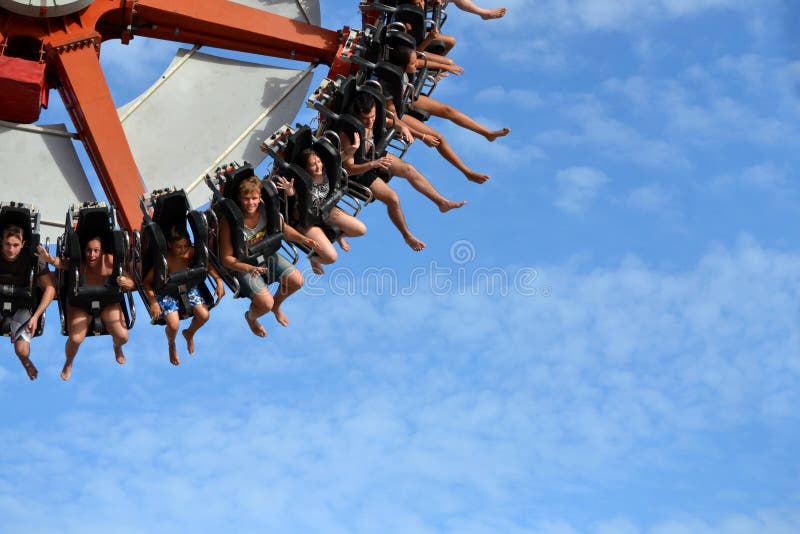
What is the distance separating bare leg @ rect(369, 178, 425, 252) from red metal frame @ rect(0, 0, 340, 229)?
3.39 meters

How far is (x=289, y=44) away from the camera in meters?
23.0

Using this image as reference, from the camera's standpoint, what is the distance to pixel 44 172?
848 inches

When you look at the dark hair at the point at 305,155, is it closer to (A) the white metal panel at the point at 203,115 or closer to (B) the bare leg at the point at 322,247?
(B) the bare leg at the point at 322,247

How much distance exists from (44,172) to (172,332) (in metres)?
4.43

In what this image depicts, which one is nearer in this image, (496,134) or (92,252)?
(92,252)

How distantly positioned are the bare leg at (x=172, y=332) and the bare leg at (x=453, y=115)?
195 inches

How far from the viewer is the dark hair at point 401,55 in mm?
20281

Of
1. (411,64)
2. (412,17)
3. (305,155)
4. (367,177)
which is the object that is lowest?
(305,155)

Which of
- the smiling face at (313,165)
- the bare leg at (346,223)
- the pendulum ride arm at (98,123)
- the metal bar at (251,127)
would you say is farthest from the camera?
the metal bar at (251,127)

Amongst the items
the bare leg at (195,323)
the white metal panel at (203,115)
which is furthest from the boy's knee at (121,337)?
the white metal panel at (203,115)

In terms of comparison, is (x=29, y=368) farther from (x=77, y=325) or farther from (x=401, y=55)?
(x=401, y=55)

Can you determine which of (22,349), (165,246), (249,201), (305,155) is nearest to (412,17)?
(305,155)

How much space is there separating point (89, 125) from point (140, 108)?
1.14 m

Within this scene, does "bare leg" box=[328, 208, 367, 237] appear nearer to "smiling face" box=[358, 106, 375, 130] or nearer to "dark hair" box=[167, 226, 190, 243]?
"smiling face" box=[358, 106, 375, 130]
